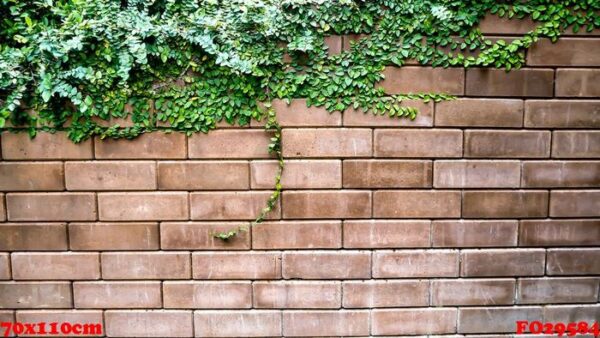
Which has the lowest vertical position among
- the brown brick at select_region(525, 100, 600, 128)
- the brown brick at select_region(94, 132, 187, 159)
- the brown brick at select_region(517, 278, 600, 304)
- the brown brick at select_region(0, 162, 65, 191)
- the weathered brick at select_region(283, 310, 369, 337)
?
the weathered brick at select_region(283, 310, 369, 337)

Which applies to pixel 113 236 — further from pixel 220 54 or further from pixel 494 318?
pixel 494 318

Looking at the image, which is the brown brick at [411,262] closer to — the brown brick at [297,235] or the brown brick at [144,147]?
the brown brick at [297,235]

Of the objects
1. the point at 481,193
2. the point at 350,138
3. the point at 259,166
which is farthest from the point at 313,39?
the point at 481,193

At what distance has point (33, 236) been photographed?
7.97 feet

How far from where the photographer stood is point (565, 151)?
2436 mm

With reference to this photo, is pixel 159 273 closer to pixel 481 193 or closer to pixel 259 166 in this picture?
pixel 259 166

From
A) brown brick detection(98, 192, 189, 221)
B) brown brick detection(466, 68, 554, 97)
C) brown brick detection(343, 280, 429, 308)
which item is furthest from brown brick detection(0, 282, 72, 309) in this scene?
brown brick detection(466, 68, 554, 97)

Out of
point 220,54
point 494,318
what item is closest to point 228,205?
point 220,54

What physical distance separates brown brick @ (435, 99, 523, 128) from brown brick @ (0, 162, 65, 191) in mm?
2079

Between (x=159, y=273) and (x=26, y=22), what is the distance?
1.46m

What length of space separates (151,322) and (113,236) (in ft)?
1.75

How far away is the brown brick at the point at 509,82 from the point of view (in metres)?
2.39

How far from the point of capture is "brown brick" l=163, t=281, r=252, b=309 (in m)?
2.47

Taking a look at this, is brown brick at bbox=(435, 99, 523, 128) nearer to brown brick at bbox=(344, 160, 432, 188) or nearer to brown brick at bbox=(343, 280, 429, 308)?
brown brick at bbox=(344, 160, 432, 188)
